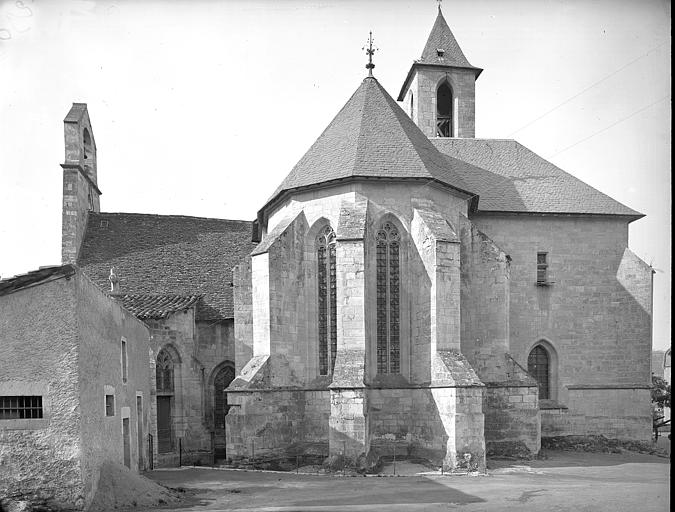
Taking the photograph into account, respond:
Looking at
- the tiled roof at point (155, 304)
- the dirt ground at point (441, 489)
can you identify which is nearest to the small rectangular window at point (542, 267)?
the dirt ground at point (441, 489)

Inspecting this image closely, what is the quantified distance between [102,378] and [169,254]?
14810 millimetres

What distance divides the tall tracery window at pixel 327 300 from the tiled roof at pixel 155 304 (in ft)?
18.6

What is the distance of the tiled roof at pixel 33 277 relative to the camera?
9953mm

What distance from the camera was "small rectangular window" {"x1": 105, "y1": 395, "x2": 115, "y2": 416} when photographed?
12306 millimetres

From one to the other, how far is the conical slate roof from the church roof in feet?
32.7

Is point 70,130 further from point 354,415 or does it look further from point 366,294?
point 354,415

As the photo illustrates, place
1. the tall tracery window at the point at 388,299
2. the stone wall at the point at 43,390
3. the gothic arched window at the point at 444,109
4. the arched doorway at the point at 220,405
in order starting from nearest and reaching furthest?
the stone wall at the point at 43,390 → the tall tracery window at the point at 388,299 → the arched doorway at the point at 220,405 → the gothic arched window at the point at 444,109

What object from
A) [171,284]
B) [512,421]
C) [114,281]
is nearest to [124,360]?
[114,281]

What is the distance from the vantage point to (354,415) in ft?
53.9

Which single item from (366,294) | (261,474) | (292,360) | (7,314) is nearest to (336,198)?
(366,294)

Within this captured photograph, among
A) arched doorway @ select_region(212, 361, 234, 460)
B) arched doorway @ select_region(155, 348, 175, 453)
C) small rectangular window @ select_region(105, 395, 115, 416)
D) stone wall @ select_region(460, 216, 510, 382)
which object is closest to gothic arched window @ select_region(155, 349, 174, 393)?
arched doorway @ select_region(155, 348, 175, 453)

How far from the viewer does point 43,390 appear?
32.8ft

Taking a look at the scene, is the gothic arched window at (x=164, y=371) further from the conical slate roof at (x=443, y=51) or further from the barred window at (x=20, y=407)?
the conical slate roof at (x=443, y=51)

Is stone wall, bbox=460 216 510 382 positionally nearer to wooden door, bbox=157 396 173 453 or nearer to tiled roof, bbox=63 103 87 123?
wooden door, bbox=157 396 173 453
